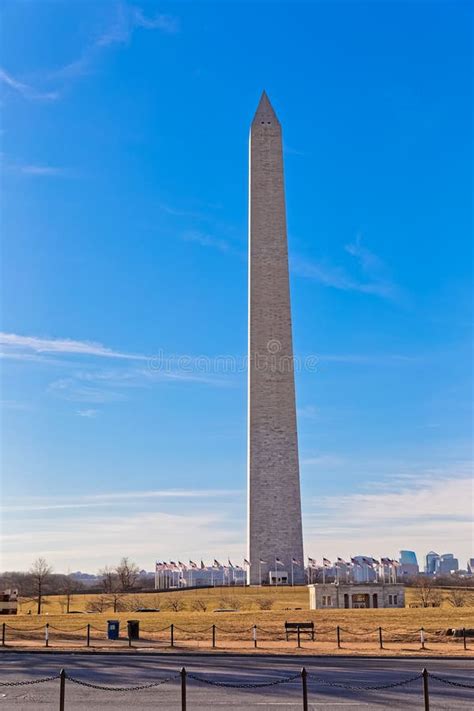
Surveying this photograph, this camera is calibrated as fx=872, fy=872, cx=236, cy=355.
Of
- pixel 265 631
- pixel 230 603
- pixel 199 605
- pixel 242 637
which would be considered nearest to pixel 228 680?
pixel 242 637

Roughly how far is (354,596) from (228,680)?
85.6 ft

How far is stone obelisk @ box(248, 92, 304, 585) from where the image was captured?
60.4 meters

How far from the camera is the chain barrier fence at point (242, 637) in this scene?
101 ft

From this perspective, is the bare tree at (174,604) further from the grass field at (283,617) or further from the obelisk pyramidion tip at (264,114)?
the obelisk pyramidion tip at (264,114)

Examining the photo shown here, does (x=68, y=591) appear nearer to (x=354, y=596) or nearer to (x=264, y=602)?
(x=264, y=602)

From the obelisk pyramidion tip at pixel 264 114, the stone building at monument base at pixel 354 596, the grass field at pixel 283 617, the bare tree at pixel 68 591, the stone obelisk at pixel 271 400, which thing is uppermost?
the obelisk pyramidion tip at pixel 264 114

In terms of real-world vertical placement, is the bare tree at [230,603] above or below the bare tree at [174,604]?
above

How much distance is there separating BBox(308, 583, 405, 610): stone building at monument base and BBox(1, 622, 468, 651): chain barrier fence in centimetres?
1059

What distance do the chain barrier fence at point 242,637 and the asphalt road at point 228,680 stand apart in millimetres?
3766

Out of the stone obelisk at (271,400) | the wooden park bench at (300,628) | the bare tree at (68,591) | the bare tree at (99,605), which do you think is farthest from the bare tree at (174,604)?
the wooden park bench at (300,628)

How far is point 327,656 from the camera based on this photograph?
86.8 feet

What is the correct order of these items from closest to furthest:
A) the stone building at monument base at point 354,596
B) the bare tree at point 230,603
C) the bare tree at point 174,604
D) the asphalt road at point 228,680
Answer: the asphalt road at point 228,680
the stone building at monument base at point 354,596
the bare tree at point 230,603
the bare tree at point 174,604

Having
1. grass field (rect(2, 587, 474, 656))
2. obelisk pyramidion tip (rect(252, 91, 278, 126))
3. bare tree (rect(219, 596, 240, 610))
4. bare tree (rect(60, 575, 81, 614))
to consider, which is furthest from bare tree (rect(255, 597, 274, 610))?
obelisk pyramidion tip (rect(252, 91, 278, 126))

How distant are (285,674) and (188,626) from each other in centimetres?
1492
